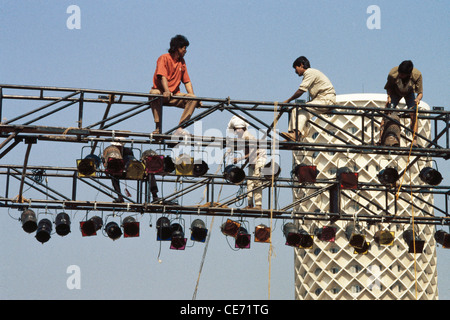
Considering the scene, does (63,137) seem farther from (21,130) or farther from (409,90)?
(409,90)

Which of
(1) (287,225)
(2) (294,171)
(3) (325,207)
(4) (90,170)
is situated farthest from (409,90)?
(3) (325,207)

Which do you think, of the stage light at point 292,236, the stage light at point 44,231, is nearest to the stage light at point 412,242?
the stage light at point 292,236

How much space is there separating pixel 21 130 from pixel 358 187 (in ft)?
21.8

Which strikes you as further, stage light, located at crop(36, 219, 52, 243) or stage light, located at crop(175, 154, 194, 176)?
→ stage light, located at crop(36, 219, 52, 243)

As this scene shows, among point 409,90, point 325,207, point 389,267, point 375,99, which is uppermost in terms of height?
point 375,99

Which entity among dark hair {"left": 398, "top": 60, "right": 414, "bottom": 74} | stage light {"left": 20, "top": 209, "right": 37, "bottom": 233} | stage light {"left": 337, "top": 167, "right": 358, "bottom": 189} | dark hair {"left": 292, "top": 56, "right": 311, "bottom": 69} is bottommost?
stage light {"left": 20, "top": 209, "right": 37, "bottom": 233}

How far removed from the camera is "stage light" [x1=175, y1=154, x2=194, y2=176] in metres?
14.2

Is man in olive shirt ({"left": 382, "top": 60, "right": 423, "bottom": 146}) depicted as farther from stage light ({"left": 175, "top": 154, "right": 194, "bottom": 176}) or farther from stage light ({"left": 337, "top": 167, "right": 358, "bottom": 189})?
stage light ({"left": 175, "top": 154, "right": 194, "bottom": 176})

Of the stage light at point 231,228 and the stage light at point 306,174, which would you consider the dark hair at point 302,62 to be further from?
the stage light at point 231,228

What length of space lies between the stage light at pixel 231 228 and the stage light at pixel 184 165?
1752 millimetres

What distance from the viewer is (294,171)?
50.3 ft

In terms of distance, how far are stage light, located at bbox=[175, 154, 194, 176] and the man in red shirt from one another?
0.70 m

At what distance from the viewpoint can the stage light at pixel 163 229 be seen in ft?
50.6

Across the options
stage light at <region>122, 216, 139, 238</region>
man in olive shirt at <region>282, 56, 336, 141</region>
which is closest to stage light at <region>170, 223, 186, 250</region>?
stage light at <region>122, 216, 139, 238</region>
